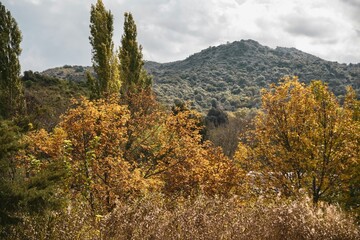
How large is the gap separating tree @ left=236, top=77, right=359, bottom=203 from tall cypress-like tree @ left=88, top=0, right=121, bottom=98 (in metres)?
11.3

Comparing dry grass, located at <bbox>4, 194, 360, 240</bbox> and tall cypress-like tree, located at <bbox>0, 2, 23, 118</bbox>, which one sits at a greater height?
tall cypress-like tree, located at <bbox>0, 2, 23, 118</bbox>

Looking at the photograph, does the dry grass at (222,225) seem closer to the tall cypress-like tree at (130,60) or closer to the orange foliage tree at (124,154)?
the orange foliage tree at (124,154)

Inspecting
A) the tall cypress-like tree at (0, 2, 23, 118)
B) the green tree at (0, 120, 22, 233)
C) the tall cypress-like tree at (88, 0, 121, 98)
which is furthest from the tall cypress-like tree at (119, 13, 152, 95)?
the green tree at (0, 120, 22, 233)

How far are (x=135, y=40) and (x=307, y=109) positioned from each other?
16043mm

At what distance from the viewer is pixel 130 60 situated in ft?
80.5

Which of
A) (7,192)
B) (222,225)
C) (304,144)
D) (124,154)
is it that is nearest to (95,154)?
(124,154)

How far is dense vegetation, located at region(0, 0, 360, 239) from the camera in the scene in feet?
20.4

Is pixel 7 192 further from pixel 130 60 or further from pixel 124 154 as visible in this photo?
pixel 130 60

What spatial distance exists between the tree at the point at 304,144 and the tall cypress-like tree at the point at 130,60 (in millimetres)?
11908

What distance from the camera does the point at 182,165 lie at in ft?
47.8

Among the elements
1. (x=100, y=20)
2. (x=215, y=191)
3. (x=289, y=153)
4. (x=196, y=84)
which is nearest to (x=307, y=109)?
(x=289, y=153)

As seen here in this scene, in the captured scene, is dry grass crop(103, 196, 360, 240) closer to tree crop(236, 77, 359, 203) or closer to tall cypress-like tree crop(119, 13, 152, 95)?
tree crop(236, 77, 359, 203)

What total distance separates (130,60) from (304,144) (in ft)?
51.1

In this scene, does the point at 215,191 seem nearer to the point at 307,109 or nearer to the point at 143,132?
the point at 143,132
